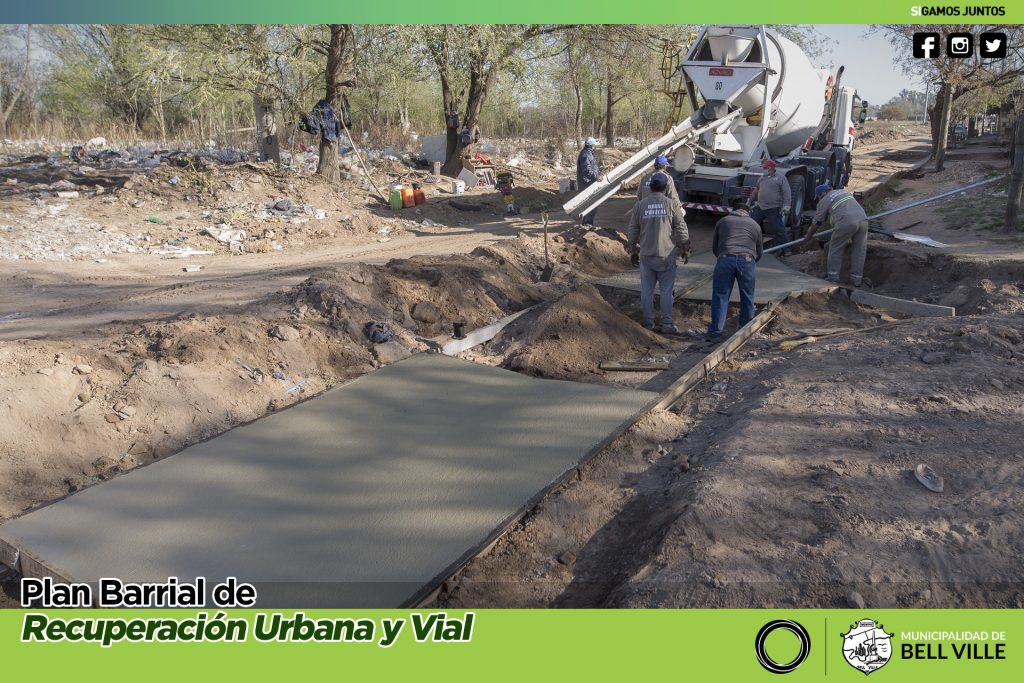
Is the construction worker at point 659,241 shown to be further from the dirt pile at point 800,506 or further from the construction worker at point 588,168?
the construction worker at point 588,168

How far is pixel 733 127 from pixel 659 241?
5.94m

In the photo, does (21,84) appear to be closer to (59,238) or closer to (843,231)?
(59,238)

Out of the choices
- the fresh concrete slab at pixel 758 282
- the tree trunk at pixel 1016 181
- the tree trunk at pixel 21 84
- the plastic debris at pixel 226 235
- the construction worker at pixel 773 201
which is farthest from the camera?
the tree trunk at pixel 21 84

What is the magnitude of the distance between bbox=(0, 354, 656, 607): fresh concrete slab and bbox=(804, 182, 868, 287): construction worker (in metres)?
4.85

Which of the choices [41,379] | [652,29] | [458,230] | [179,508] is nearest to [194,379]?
[41,379]

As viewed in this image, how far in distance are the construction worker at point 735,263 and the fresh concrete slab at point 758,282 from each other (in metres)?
0.84

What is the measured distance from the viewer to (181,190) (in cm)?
1470

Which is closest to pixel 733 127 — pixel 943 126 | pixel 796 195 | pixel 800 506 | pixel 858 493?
pixel 796 195

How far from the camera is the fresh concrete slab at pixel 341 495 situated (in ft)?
11.7

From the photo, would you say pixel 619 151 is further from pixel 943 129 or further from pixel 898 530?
pixel 898 530

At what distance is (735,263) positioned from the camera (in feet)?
24.1

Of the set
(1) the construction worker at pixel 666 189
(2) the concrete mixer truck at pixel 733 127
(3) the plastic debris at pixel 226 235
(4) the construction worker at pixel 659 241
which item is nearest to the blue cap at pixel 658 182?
(4) the construction worker at pixel 659 241

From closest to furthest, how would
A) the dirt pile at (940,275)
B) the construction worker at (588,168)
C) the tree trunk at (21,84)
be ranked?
the dirt pile at (940,275), the construction worker at (588,168), the tree trunk at (21,84)

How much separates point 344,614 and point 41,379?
10.5 feet
